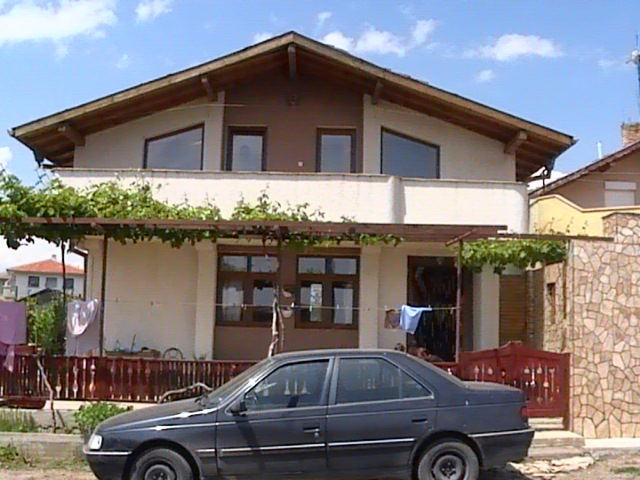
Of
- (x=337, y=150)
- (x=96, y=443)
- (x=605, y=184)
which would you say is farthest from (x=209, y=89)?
(x=605, y=184)

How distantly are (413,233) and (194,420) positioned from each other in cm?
546

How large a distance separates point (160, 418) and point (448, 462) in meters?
3.21

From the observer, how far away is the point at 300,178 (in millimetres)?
15758

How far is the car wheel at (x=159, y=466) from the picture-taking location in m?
8.45

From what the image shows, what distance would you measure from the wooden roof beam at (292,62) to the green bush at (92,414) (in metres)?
8.68

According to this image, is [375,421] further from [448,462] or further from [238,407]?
[238,407]

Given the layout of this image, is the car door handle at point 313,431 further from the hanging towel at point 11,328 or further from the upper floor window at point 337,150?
the upper floor window at point 337,150

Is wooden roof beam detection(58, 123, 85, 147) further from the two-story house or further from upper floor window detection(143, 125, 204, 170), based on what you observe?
upper floor window detection(143, 125, 204, 170)

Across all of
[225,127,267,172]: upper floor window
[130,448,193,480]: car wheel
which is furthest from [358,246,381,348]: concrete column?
[130,448,193,480]: car wheel

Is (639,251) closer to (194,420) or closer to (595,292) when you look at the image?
(595,292)

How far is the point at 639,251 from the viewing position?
12.8 metres

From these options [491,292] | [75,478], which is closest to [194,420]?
[75,478]

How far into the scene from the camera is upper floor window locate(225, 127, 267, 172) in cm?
1766

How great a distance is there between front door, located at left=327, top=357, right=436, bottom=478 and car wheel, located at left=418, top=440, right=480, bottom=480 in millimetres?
212
